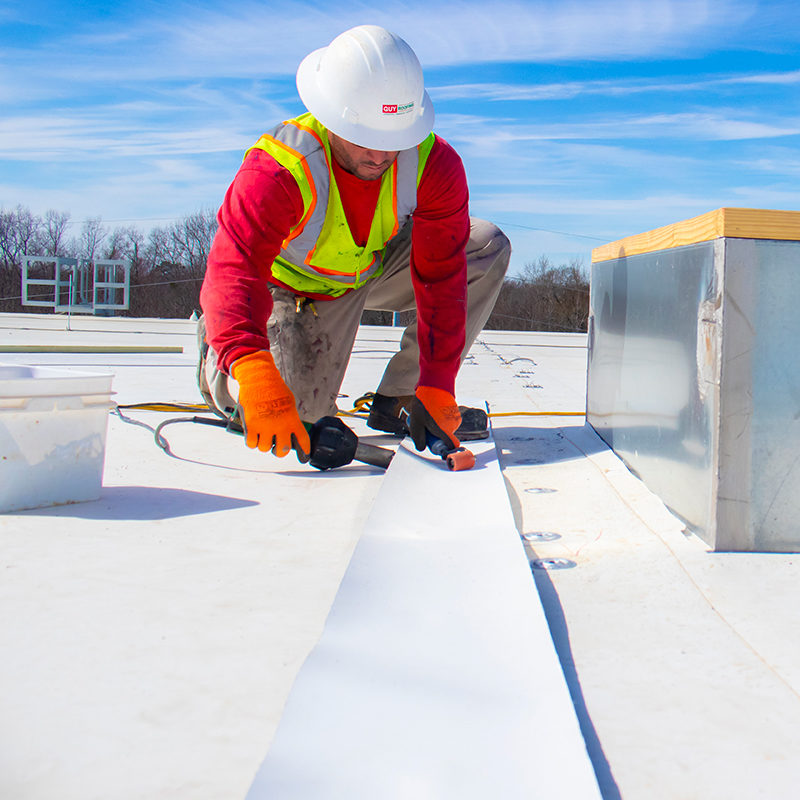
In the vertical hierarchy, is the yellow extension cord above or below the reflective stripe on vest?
below

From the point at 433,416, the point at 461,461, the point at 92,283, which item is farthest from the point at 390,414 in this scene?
the point at 92,283

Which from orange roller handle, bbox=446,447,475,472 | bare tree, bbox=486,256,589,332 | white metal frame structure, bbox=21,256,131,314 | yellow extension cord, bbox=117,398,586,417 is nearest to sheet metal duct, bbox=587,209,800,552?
orange roller handle, bbox=446,447,475,472

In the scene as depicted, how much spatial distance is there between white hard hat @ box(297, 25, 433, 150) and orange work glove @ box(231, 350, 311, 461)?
2.02ft

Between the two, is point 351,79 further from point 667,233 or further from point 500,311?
point 500,311

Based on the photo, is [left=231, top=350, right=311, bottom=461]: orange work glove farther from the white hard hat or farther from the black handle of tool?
the white hard hat

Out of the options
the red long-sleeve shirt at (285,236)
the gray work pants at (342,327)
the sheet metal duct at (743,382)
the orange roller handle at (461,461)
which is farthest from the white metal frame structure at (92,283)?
the sheet metal duct at (743,382)

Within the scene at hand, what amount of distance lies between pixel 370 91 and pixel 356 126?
0.09 meters

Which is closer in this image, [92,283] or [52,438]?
[52,438]

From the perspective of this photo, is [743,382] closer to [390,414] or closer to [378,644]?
[378,644]

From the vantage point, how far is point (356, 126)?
1841mm

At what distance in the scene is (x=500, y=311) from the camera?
2361 centimetres

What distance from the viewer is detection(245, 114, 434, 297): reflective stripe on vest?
6.15ft

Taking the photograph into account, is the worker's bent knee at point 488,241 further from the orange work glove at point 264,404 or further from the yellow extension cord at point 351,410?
the orange work glove at point 264,404

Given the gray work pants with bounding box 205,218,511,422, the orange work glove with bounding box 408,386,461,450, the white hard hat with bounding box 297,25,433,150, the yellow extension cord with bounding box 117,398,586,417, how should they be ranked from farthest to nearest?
the yellow extension cord with bounding box 117,398,586,417 → the gray work pants with bounding box 205,218,511,422 → the orange work glove with bounding box 408,386,461,450 → the white hard hat with bounding box 297,25,433,150
